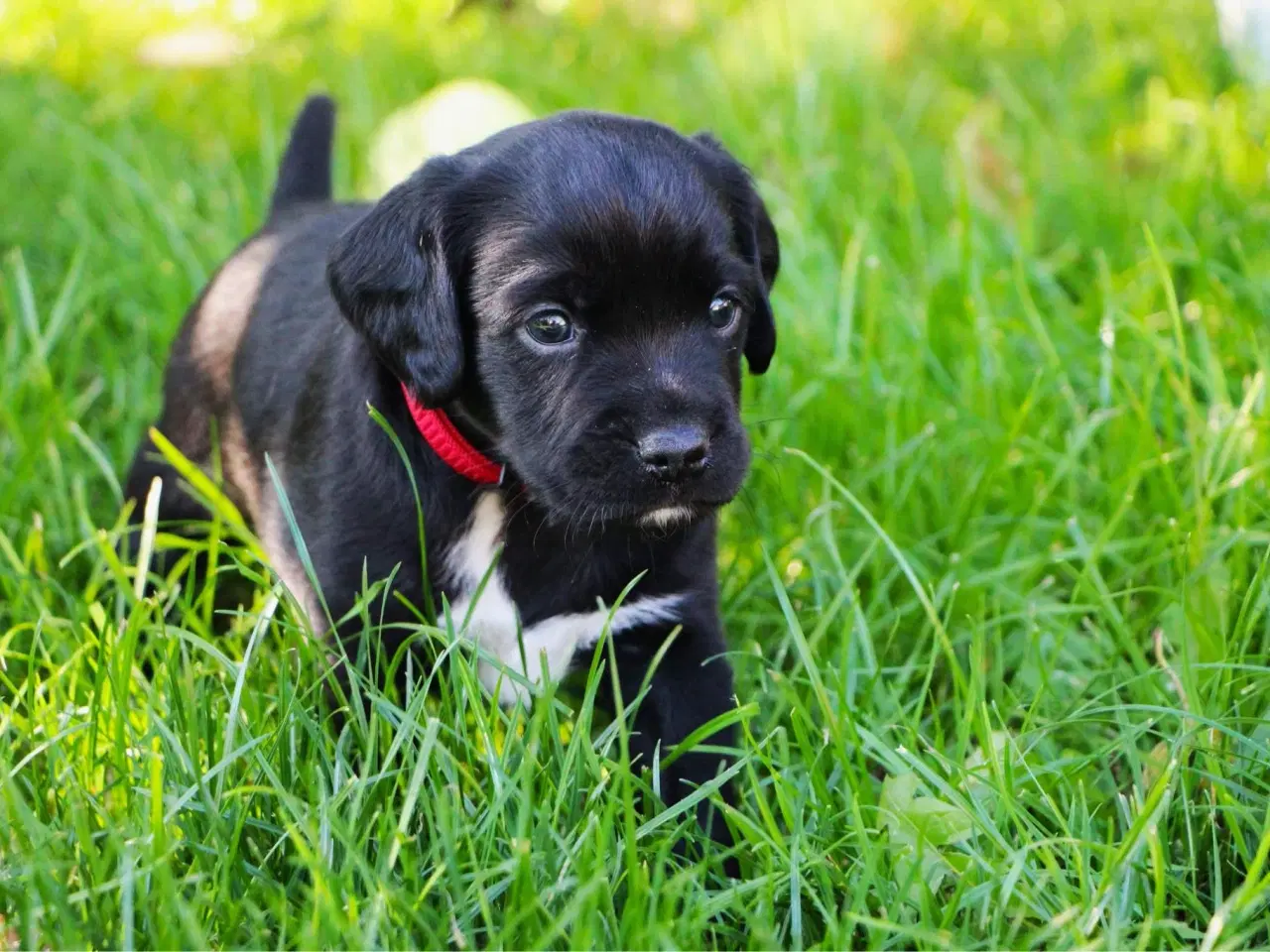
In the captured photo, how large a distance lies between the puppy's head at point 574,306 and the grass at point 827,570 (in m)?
0.30

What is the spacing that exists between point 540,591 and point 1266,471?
1480 millimetres

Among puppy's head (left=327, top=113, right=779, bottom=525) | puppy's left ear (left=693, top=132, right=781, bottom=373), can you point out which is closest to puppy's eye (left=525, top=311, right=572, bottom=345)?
puppy's head (left=327, top=113, right=779, bottom=525)

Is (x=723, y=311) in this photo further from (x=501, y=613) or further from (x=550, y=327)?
(x=501, y=613)

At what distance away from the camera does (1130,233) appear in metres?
4.16

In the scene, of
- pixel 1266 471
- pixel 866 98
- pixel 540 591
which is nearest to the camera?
pixel 540 591

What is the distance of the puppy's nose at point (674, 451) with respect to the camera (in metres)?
2.10

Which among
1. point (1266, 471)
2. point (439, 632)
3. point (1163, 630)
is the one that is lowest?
point (1163, 630)

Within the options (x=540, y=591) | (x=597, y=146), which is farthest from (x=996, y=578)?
(x=597, y=146)

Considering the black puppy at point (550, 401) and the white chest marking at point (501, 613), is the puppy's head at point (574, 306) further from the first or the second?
the white chest marking at point (501, 613)

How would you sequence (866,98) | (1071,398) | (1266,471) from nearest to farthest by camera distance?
1. (1266,471)
2. (1071,398)
3. (866,98)

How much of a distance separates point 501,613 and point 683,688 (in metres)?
0.33

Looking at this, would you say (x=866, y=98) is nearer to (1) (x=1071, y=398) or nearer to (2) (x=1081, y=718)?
(1) (x=1071, y=398)

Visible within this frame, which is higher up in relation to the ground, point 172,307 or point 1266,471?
point 172,307

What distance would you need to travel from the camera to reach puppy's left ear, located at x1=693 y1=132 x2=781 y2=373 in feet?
8.27
